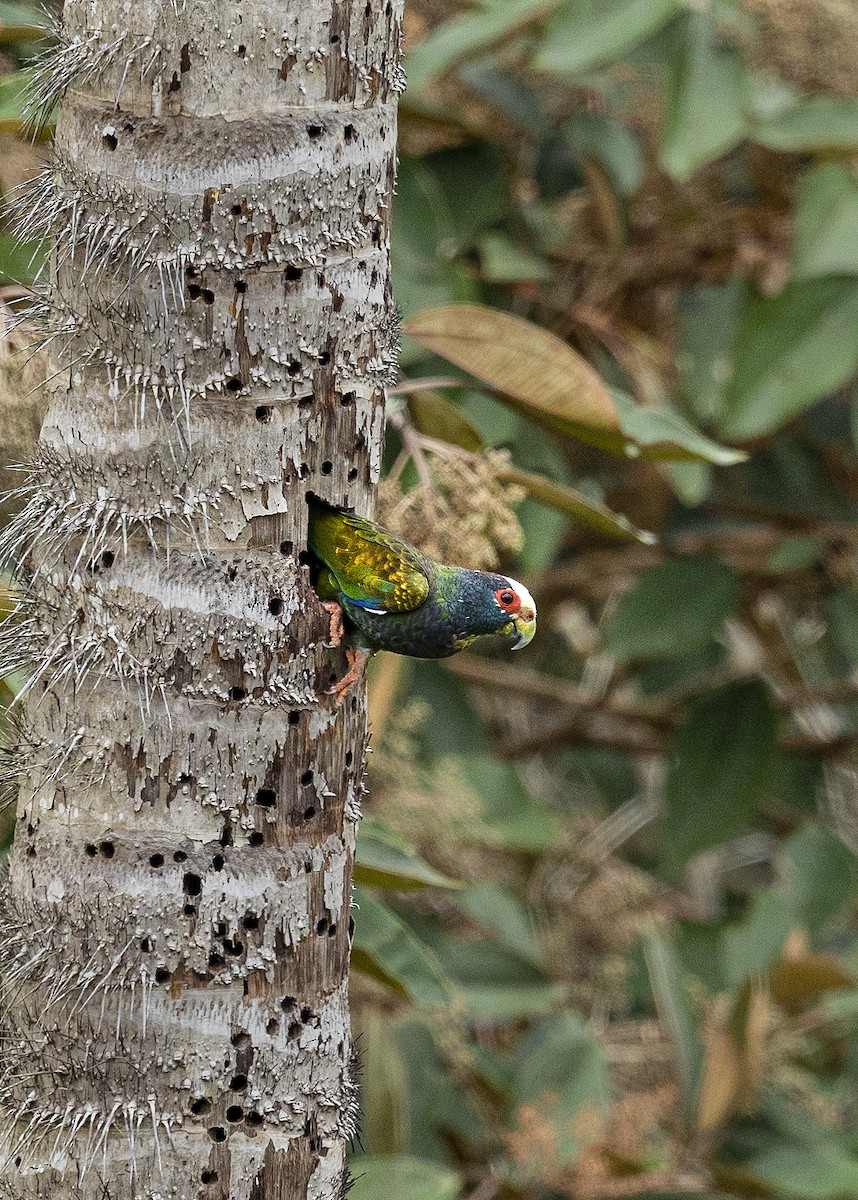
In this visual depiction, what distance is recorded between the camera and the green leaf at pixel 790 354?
137 inches

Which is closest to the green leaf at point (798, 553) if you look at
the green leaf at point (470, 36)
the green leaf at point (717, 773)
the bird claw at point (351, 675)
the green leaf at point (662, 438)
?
the green leaf at point (717, 773)

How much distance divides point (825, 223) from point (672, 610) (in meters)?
1.06

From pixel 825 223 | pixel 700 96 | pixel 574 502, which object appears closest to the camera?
pixel 574 502

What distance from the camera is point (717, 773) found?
167 inches

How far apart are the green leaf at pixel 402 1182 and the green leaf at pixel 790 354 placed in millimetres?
1732

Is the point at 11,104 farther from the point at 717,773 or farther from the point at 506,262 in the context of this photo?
the point at 717,773

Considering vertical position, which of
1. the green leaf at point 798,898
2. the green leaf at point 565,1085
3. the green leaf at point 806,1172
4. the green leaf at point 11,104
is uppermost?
the green leaf at point 11,104

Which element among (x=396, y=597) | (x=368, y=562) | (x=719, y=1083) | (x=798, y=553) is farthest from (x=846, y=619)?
(x=368, y=562)

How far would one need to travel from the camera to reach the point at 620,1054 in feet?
13.7

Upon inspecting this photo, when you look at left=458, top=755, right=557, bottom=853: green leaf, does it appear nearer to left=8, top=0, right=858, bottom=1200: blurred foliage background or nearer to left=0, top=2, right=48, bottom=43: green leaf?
left=8, top=0, right=858, bottom=1200: blurred foliage background

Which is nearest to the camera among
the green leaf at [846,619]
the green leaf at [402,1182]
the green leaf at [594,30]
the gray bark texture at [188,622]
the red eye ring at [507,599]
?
the gray bark texture at [188,622]

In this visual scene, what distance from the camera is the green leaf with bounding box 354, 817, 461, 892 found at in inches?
90.1

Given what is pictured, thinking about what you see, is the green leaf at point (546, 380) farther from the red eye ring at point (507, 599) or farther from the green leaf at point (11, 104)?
the green leaf at point (11, 104)

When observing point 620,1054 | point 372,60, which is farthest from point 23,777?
point 620,1054
